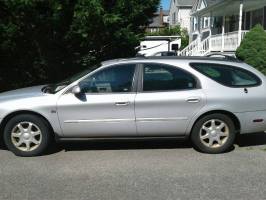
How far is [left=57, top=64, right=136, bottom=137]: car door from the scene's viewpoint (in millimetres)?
6707

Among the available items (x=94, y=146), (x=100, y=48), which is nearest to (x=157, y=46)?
(x=100, y=48)

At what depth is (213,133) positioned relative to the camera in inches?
272

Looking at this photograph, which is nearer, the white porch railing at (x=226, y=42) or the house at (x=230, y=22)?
the white porch railing at (x=226, y=42)

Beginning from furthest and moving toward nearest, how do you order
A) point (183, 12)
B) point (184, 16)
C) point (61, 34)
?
point (183, 12)
point (184, 16)
point (61, 34)

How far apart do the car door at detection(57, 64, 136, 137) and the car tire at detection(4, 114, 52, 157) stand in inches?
12.1

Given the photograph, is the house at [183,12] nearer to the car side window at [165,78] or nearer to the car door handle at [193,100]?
the car side window at [165,78]

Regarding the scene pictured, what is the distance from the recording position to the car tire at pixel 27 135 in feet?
22.1

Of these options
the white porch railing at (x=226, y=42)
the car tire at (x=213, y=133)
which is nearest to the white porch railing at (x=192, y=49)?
the white porch railing at (x=226, y=42)

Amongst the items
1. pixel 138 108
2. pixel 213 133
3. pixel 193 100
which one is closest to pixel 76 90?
pixel 138 108

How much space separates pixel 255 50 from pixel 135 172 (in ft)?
40.2

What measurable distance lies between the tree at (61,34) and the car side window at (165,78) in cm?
309

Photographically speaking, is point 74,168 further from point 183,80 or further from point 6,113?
point 183,80

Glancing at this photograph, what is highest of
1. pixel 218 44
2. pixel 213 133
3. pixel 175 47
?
pixel 213 133

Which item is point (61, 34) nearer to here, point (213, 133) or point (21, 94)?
point (21, 94)
